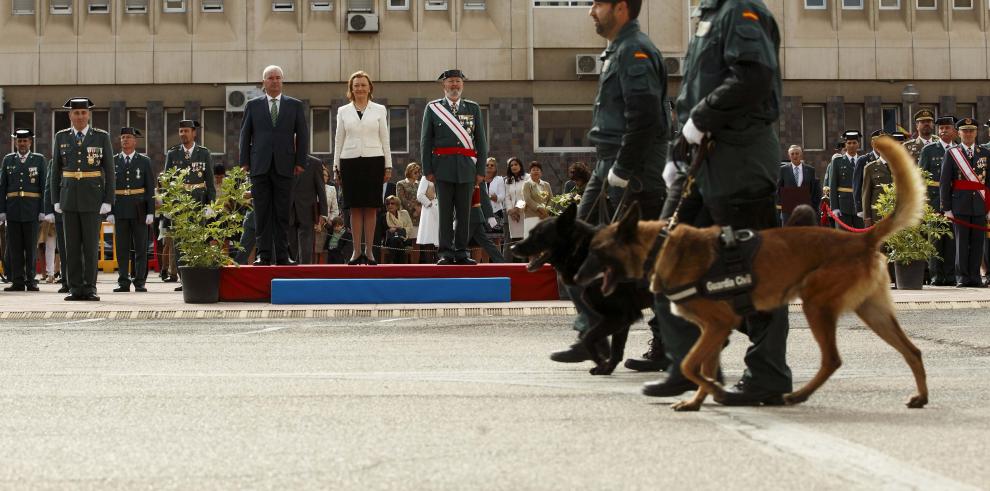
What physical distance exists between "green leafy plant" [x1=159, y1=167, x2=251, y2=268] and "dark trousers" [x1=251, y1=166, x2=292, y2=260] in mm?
258

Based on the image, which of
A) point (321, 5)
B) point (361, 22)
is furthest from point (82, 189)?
point (321, 5)

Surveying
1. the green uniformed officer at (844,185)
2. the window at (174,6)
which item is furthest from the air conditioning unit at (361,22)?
the green uniformed officer at (844,185)

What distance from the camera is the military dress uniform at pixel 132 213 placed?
19.7m

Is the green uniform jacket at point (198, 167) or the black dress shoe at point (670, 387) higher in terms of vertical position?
the green uniform jacket at point (198, 167)

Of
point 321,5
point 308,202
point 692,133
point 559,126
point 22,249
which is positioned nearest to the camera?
point 692,133

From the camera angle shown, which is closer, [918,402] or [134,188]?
[918,402]

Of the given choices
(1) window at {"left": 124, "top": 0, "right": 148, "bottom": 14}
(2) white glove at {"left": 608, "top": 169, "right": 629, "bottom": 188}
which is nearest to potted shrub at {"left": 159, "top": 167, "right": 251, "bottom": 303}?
(2) white glove at {"left": 608, "top": 169, "right": 629, "bottom": 188}

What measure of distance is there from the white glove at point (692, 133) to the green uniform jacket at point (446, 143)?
8.43m

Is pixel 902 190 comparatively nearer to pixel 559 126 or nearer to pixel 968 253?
pixel 968 253

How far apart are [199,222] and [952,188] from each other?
9797 mm

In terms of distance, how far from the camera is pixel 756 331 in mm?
6707

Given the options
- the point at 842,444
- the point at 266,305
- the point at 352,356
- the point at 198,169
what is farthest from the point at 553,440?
the point at 198,169

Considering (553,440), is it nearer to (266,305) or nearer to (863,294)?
(863,294)

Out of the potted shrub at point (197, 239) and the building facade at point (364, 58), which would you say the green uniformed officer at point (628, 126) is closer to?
the potted shrub at point (197, 239)
